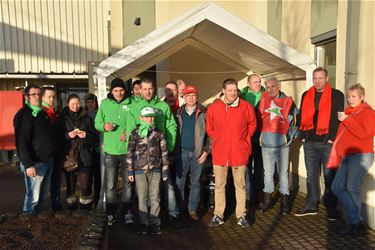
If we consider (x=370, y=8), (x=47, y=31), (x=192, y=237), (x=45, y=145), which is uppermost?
(x=47, y=31)

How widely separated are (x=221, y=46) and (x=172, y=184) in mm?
2983

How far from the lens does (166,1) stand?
9438 mm

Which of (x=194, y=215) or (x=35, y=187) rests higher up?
(x=35, y=187)

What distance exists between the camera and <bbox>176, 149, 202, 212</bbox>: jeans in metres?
5.21

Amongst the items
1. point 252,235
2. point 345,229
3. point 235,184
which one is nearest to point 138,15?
point 235,184

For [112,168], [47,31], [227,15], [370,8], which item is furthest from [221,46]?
[47,31]

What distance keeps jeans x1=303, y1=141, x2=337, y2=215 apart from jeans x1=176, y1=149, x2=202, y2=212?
154cm

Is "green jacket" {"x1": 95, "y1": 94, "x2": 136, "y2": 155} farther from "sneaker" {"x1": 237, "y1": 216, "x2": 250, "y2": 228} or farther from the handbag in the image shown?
"sneaker" {"x1": 237, "y1": 216, "x2": 250, "y2": 228}

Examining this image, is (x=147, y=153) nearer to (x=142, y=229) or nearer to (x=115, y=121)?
(x=115, y=121)

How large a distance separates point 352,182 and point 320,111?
985mm

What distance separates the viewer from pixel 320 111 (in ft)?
16.4

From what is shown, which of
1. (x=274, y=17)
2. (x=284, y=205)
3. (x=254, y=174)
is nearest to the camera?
(x=284, y=205)

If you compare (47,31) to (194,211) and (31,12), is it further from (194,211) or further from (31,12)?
(194,211)

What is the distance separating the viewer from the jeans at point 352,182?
452 cm
